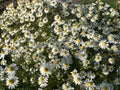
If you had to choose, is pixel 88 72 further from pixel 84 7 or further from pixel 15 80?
pixel 84 7

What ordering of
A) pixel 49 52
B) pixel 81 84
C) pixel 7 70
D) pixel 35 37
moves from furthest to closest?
1. pixel 35 37
2. pixel 49 52
3. pixel 7 70
4. pixel 81 84

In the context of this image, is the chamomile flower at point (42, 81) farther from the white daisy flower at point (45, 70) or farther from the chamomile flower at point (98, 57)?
the chamomile flower at point (98, 57)

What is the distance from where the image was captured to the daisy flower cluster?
14.9 ft

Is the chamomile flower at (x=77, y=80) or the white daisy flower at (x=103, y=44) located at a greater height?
the white daisy flower at (x=103, y=44)

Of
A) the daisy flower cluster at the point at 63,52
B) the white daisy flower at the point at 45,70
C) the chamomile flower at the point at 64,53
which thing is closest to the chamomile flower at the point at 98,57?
the daisy flower cluster at the point at 63,52

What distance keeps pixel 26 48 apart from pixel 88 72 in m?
1.22

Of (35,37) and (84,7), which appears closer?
(35,37)

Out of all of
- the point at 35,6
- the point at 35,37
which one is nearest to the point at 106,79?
the point at 35,37

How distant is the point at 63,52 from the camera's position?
479 centimetres

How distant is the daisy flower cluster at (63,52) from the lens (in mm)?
4547

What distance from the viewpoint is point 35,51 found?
5180 millimetres

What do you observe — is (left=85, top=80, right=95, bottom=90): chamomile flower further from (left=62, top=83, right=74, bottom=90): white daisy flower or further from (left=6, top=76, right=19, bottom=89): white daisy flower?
(left=6, top=76, right=19, bottom=89): white daisy flower

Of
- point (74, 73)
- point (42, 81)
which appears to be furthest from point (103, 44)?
point (42, 81)

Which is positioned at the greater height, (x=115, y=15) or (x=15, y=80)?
(x=115, y=15)
